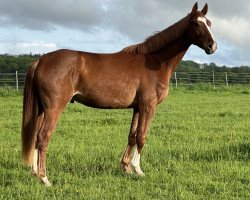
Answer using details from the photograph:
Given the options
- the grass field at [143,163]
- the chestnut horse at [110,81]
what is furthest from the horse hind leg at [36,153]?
the grass field at [143,163]

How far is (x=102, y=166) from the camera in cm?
745

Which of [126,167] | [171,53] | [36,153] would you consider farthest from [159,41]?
[36,153]

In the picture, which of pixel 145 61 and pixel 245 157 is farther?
pixel 245 157

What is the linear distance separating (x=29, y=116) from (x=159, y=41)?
2597mm

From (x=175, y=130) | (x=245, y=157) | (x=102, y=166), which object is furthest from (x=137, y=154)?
(x=175, y=130)

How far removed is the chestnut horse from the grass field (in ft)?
1.61

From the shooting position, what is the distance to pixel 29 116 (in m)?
6.77

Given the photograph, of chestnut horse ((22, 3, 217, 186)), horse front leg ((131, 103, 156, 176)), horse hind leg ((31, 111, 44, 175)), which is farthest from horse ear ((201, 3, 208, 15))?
horse hind leg ((31, 111, 44, 175))

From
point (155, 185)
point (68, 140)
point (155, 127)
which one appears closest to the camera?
point (155, 185)

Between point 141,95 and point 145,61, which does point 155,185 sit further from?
point 145,61

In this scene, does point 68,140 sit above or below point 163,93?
below

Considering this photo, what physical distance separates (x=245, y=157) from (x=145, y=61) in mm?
2764

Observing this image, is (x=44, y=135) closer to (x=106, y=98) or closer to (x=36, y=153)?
(x=36, y=153)

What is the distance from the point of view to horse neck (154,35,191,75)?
7488mm
